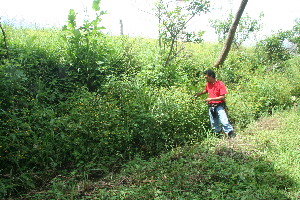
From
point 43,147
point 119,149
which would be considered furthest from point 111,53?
point 43,147

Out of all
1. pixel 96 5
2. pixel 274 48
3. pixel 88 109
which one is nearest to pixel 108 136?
pixel 88 109

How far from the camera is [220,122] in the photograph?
577 cm

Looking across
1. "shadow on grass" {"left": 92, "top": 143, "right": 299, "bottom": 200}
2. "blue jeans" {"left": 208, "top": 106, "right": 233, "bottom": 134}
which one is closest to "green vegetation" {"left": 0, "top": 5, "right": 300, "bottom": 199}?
"shadow on grass" {"left": 92, "top": 143, "right": 299, "bottom": 200}

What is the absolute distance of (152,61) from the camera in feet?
A: 25.2

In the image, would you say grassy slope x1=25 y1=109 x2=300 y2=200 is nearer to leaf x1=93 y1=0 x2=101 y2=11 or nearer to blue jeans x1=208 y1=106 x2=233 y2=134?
blue jeans x1=208 y1=106 x2=233 y2=134

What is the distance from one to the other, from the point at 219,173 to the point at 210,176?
17 cm

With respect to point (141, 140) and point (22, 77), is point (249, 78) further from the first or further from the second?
point (22, 77)

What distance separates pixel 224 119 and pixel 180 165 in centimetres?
210

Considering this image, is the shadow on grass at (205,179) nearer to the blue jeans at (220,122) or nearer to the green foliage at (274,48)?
the blue jeans at (220,122)

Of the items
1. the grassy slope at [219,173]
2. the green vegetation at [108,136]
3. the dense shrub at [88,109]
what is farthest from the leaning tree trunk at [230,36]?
the grassy slope at [219,173]

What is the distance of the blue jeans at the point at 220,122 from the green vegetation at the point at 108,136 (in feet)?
1.00

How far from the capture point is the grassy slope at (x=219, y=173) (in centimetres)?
312

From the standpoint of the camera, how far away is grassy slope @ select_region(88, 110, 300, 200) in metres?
3.12

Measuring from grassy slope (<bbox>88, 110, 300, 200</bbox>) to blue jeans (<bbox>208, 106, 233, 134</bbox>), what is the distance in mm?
545
